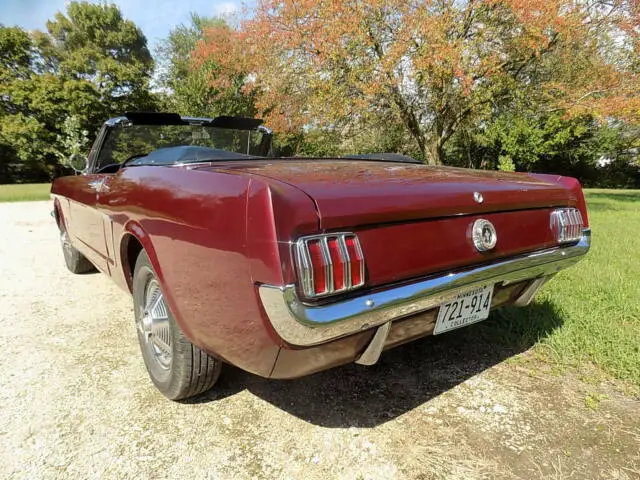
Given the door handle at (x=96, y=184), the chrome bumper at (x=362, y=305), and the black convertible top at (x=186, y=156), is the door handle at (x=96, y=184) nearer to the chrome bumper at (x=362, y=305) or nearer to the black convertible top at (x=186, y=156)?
the black convertible top at (x=186, y=156)

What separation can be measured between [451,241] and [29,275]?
4.53m

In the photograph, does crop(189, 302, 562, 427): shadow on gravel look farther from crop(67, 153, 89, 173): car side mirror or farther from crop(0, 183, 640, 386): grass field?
crop(67, 153, 89, 173): car side mirror

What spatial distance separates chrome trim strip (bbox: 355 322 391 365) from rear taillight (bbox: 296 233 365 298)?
23 cm

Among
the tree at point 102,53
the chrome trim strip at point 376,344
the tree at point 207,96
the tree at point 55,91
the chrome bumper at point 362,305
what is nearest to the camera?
the chrome bumper at point 362,305

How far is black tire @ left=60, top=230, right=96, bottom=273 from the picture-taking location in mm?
4176

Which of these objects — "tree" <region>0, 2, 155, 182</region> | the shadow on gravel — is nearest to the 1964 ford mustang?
the shadow on gravel

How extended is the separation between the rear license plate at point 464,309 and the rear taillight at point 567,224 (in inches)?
21.4

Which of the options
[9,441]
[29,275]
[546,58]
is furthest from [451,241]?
[546,58]

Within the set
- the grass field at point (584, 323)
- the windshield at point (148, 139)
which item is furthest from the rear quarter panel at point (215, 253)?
the grass field at point (584, 323)

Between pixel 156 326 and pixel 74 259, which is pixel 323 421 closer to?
pixel 156 326

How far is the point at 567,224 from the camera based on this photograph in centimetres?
210

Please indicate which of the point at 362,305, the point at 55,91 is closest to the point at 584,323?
the point at 362,305

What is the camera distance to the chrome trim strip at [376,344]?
1.47 m

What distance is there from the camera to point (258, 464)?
1.61 m
